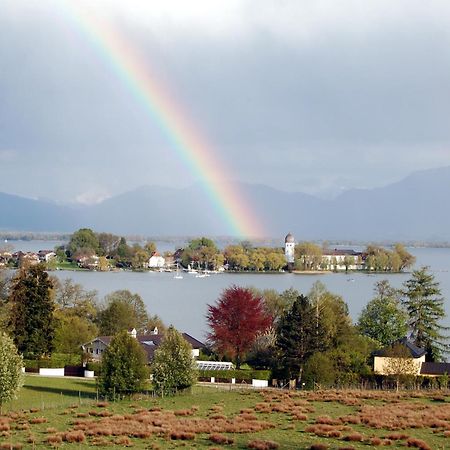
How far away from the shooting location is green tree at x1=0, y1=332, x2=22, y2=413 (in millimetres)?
19312

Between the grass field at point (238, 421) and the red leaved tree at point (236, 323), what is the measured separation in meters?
9.38

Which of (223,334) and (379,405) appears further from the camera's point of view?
(223,334)

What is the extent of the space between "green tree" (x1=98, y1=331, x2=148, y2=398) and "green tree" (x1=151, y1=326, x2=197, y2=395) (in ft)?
1.53

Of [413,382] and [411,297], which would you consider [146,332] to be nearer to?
[411,297]

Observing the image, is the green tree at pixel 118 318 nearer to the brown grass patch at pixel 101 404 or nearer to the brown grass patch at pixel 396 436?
the brown grass patch at pixel 101 404

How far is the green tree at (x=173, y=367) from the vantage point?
23.1 metres

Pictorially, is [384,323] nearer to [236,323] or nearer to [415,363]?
[415,363]

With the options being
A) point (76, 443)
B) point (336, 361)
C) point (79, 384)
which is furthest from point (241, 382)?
point (76, 443)

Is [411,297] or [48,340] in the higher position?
[411,297]

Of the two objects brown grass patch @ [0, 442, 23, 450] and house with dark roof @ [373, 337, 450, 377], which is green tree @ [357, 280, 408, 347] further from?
brown grass patch @ [0, 442, 23, 450]

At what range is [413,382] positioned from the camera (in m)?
27.8

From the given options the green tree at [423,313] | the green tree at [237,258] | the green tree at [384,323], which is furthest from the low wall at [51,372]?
the green tree at [237,258]

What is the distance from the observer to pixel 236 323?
1307 inches

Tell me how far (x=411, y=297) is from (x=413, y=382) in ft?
29.7
